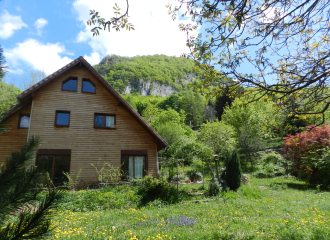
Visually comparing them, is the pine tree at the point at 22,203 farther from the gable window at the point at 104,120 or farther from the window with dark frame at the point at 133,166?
the gable window at the point at 104,120

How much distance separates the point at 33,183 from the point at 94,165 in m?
11.7

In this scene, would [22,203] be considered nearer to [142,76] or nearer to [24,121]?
[24,121]

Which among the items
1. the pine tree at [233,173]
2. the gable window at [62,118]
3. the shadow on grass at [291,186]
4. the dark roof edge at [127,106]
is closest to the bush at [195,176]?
the shadow on grass at [291,186]

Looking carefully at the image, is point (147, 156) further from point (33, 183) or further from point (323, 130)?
point (323, 130)

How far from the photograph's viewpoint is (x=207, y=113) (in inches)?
2601

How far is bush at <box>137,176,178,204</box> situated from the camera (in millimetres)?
9023

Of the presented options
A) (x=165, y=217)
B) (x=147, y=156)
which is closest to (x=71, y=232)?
(x=165, y=217)

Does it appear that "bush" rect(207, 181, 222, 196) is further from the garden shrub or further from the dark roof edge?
the garden shrub

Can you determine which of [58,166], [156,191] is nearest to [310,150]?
[156,191]

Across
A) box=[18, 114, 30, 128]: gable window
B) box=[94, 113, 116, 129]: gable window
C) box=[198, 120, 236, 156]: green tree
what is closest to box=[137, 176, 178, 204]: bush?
box=[94, 113, 116, 129]: gable window

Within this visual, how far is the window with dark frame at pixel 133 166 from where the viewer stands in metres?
12.9

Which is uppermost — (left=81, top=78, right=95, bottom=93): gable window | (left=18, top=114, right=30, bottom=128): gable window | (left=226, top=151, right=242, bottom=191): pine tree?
(left=81, top=78, right=95, bottom=93): gable window

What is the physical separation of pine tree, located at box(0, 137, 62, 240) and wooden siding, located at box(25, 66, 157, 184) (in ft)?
37.6

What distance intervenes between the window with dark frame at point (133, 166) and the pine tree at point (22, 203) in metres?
11.8
